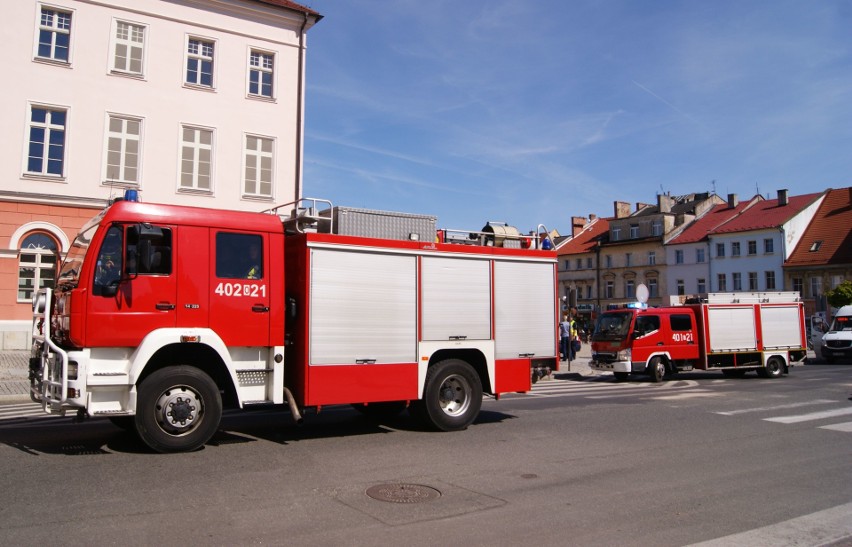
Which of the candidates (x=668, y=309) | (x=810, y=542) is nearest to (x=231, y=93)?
(x=668, y=309)

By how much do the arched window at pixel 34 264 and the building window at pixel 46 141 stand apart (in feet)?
7.41

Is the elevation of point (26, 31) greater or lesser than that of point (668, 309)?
greater

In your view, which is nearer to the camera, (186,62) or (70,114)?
(70,114)

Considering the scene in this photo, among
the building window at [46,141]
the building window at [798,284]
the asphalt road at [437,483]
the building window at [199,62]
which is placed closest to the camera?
the asphalt road at [437,483]

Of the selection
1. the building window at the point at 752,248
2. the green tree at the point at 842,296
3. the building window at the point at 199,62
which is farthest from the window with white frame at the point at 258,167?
the building window at the point at 752,248

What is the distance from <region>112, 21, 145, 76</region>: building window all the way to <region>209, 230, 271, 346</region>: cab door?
18.8m

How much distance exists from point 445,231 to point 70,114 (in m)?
18.4

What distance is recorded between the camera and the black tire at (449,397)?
998 centimetres

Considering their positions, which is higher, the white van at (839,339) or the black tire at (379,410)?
the white van at (839,339)

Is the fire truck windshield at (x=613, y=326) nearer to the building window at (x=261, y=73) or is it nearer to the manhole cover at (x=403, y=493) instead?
the manhole cover at (x=403, y=493)

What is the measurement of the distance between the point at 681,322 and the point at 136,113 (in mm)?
19862

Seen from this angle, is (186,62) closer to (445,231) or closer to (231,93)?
(231,93)

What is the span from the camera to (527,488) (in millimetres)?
6871

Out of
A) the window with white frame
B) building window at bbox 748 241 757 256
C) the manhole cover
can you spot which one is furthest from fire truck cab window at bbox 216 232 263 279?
building window at bbox 748 241 757 256
